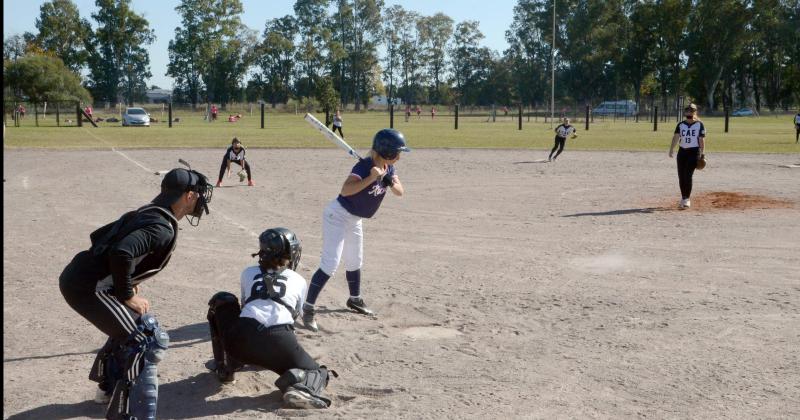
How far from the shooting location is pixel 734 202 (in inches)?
663

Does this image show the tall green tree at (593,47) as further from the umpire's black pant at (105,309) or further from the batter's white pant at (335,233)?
the umpire's black pant at (105,309)

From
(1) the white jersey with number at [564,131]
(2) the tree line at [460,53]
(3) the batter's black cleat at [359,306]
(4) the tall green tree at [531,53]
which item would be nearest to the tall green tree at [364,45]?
(2) the tree line at [460,53]

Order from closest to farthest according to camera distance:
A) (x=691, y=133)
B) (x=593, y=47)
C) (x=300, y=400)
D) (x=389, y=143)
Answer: (x=300, y=400) < (x=389, y=143) < (x=691, y=133) < (x=593, y=47)

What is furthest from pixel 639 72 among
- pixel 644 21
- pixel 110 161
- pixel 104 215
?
pixel 104 215

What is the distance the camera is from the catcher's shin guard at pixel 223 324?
588 centimetres

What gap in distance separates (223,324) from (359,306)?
2517mm

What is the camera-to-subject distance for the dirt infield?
231 inches

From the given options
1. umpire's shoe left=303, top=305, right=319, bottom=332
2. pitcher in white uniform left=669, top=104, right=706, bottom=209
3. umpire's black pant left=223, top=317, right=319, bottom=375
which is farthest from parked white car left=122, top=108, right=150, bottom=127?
umpire's black pant left=223, top=317, right=319, bottom=375

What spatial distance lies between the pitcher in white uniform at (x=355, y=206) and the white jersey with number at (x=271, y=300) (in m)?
1.73

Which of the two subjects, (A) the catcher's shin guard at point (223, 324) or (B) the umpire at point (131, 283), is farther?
(A) the catcher's shin guard at point (223, 324)

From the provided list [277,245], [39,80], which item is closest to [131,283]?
[277,245]

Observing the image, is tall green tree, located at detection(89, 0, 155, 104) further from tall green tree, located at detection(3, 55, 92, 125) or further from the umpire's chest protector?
the umpire's chest protector

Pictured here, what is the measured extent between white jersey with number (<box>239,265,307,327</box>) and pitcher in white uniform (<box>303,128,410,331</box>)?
173 cm

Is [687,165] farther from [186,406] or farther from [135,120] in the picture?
[135,120]
